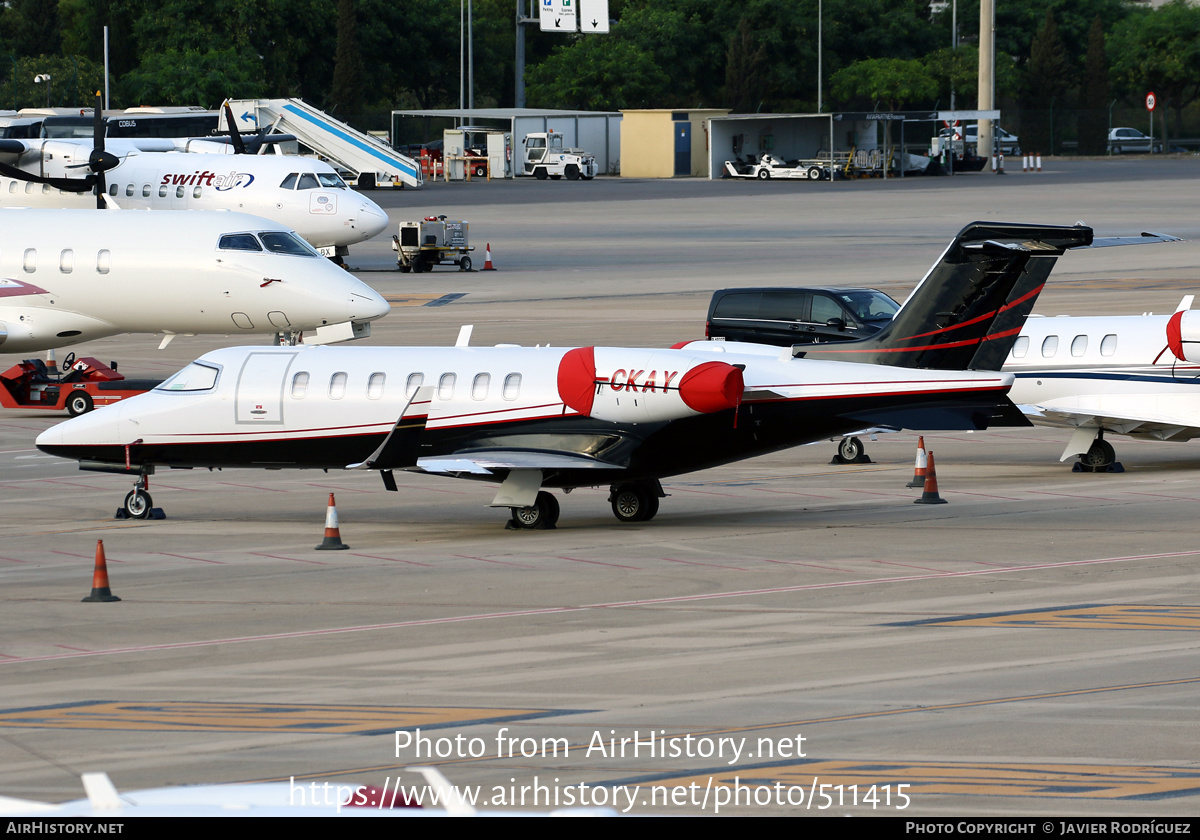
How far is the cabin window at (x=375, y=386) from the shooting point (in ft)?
70.9

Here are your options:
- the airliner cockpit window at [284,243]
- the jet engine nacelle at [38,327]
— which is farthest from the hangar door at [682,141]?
the jet engine nacelle at [38,327]

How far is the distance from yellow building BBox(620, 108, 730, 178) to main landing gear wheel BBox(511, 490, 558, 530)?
98177mm

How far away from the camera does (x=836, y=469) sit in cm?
2666

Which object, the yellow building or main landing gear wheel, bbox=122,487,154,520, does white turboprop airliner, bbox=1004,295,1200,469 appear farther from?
the yellow building

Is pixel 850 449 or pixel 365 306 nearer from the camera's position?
pixel 850 449

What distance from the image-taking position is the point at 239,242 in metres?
32.8

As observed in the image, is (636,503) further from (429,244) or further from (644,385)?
(429,244)

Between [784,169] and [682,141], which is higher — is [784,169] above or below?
below

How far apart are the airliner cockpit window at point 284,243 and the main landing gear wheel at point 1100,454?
1614cm

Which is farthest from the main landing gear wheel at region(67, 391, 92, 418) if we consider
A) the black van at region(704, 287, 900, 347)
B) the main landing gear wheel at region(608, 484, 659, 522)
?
the main landing gear wheel at region(608, 484, 659, 522)

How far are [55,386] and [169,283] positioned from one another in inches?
118

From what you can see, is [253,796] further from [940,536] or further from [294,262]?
[294,262]

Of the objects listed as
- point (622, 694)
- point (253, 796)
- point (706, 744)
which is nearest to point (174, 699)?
point (622, 694)

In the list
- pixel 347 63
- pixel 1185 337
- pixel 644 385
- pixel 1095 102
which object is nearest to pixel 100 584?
pixel 644 385
